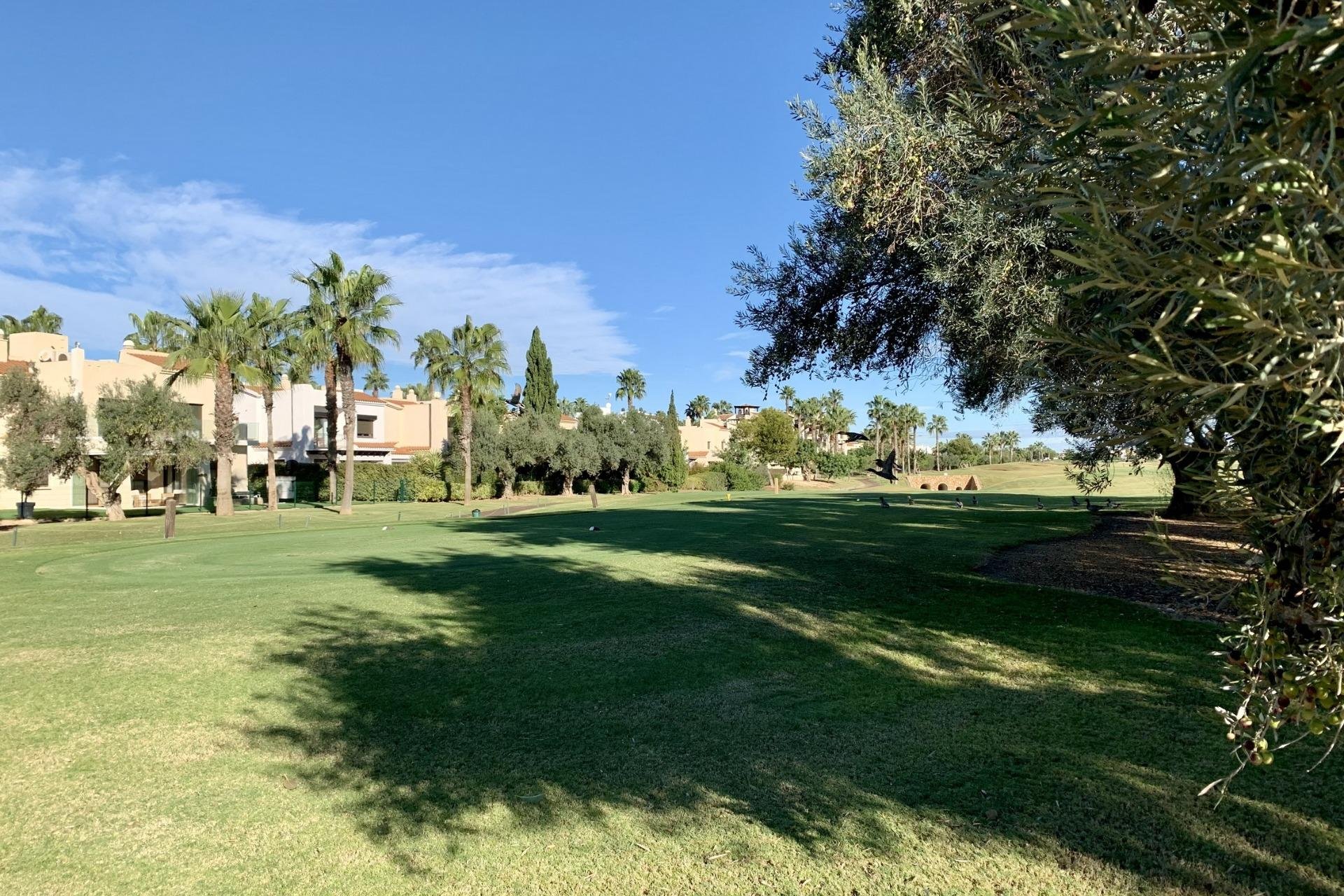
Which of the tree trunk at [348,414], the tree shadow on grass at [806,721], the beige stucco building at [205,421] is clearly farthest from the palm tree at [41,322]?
the tree shadow on grass at [806,721]

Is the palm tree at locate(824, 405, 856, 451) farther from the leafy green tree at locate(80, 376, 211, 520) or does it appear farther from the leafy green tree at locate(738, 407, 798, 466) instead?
the leafy green tree at locate(80, 376, 211, 520)

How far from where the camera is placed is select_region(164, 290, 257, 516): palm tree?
121ft

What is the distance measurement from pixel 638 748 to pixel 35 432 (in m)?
37.2

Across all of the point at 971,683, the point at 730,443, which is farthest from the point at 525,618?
the point at 730,443

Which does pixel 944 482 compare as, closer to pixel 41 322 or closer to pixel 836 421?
pixel 836 421

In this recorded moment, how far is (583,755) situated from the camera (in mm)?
6188

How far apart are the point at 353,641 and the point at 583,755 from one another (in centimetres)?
508

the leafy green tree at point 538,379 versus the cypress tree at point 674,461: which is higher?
the leafy green tree at point 538,379

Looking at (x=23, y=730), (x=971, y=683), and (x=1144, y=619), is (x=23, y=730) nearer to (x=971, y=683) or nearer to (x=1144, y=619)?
(x=971, y=683)

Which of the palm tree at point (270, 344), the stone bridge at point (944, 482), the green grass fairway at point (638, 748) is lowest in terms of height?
the green grass fairway at point (638, 748)

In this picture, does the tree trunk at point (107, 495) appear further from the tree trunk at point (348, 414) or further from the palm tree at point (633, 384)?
the palm tree at point (633, 384)

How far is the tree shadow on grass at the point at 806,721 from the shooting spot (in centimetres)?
474

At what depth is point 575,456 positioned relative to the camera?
188ft

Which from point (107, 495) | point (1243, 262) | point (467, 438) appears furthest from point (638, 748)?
point (467, 438)
